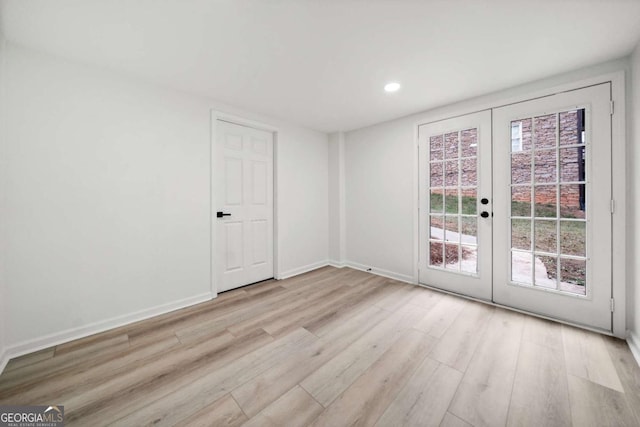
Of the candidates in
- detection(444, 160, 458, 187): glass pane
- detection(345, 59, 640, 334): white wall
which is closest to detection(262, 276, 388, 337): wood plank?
detection(345, 59, 640, 334): white wall

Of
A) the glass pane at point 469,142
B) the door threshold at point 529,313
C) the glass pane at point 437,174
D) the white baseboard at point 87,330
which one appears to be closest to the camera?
the white baseboard at point 87,330

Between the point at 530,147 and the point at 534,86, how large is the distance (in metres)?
0.60

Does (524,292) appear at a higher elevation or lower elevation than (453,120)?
lower

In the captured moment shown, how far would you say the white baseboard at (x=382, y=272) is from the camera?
11.3ft

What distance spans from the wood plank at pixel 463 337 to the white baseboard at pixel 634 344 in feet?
2.92

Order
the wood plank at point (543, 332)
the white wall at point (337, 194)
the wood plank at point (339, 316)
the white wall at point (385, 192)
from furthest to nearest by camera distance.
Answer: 1. the white wall at point (337, 194)
2. the white wall at point (385, 192)
3. the wood plank at point (339, 316)
4. the wood plank at point (543, 332)

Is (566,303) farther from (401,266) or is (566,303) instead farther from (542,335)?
(401,266)

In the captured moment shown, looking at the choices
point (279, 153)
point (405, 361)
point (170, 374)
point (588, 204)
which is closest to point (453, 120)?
point (588, 204)

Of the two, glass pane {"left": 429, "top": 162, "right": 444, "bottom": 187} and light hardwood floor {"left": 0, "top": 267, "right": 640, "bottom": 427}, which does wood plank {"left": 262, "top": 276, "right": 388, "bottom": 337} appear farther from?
glass pane {"left": 429, "top": 162, "right": 444, "bottom": 187}

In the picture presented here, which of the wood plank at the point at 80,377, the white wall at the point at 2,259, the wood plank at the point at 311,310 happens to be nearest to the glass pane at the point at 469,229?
the wood plank at the point at 311,310

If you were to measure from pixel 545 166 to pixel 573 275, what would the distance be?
1.05m

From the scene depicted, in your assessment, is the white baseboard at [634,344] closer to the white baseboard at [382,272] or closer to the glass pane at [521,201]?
the glass pane at [521,201]

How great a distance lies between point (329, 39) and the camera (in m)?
1.80

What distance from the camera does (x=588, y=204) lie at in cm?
215
